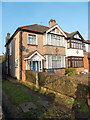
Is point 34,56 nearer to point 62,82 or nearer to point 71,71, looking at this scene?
point 71,71

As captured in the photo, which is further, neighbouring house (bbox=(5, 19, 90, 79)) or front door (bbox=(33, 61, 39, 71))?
front door (bbox=(33, 61, 39, 71))

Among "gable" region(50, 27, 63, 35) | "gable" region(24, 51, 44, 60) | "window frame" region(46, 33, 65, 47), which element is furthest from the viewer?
"gable" region(50, 27, 63, 35)

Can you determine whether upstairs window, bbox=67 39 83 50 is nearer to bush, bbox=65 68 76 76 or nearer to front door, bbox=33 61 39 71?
bush, bbox=65 68 76 76

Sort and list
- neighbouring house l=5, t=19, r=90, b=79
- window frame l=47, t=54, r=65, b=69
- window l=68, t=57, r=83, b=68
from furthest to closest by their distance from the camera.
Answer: window l=68, t=57, r=83, b=68 < window frame l=47, t=54, r=65, b=69 < neighbouring house l=5, t=19, r=90, b=79

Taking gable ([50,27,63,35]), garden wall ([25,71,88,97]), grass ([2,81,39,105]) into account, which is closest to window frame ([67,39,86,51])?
gable ([50,27,63,35])

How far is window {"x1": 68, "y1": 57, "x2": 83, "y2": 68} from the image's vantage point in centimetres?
1675

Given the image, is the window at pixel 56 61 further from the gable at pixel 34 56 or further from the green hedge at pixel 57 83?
the green hedge at pixel 57 83

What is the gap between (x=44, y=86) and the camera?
753cm

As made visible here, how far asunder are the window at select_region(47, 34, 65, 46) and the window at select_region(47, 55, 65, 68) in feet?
7.10

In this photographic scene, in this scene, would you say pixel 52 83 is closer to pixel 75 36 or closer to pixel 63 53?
pixel 63 53

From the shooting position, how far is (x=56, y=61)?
15.3 m

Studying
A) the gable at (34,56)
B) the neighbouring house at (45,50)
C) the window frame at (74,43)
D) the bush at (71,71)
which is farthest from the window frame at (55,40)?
the bush at (71,71)

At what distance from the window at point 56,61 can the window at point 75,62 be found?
163 centimetres

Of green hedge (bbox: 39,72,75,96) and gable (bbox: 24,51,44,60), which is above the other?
gable (bbox: 24,51,44,60)
